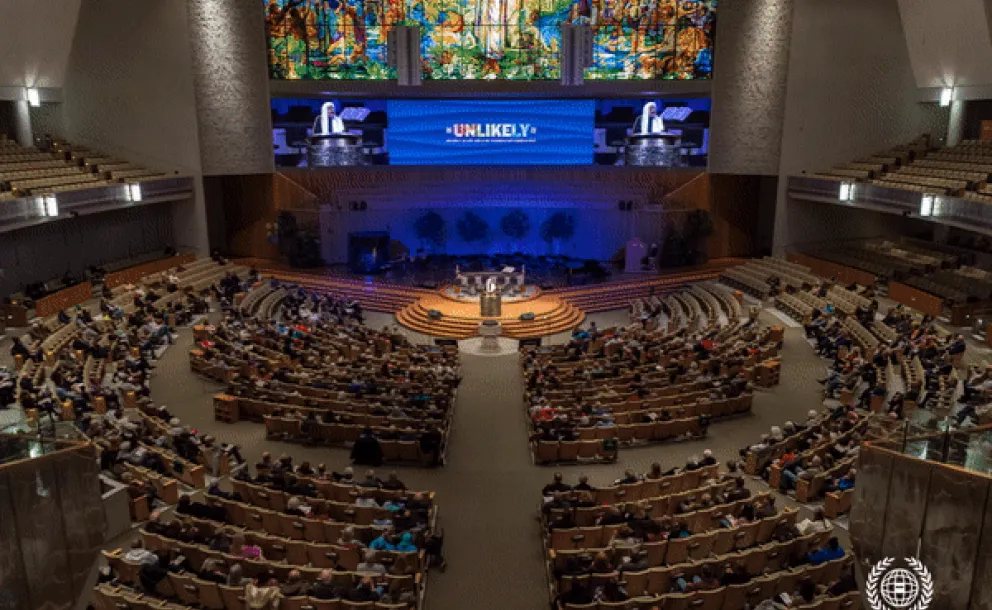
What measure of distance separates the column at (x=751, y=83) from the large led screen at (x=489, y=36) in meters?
0.98

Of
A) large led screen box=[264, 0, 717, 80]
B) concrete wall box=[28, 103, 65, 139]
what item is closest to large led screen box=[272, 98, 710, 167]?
large led screen box=[264, 0, 717, 80]

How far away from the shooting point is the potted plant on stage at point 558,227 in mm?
35812

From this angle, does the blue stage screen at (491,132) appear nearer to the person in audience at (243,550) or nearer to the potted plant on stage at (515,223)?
the potted plant on stage at (515,223)

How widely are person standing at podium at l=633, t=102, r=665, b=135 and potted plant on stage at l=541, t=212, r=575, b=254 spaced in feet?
17.9

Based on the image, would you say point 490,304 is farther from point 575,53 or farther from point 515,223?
point 575,53

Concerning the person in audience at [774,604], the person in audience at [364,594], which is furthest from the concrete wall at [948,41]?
the person in audience at [364,594]

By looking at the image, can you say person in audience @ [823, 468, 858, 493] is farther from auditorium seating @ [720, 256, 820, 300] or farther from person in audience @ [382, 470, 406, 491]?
auditorium seating @ [720, 256, 820, 300]

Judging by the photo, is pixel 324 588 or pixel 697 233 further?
pixel 697 233

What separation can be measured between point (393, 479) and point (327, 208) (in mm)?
24229

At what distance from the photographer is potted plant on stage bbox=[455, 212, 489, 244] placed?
118 feet

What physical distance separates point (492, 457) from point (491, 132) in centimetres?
2313

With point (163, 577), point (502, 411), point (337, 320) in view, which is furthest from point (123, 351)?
point (163, 577)

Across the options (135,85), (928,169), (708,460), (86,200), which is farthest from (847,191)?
(135,85)

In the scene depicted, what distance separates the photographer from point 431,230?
3569cm
